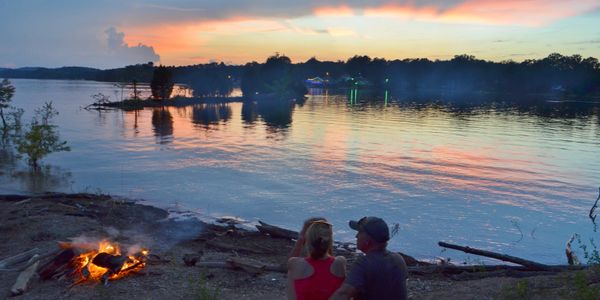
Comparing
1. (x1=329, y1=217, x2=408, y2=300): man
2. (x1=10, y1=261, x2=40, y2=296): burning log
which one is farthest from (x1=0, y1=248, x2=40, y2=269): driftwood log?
(x1=329, y1=217, x2=408, y2=300): man

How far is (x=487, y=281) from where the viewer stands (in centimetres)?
886

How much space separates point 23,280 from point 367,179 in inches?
696

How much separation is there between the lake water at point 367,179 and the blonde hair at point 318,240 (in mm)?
9707

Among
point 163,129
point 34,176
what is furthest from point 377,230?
point 163,129

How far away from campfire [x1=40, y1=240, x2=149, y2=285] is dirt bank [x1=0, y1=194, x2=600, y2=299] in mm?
161

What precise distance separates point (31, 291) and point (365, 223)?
685 cm

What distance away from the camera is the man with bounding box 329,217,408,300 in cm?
439

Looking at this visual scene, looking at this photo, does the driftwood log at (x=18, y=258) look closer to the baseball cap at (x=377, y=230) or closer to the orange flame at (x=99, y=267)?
the orange flame at (x=99, y=267)

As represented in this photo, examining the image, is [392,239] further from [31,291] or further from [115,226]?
[31,291]

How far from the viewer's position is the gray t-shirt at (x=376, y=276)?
4.41 metres

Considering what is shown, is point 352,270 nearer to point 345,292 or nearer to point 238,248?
point 345,292

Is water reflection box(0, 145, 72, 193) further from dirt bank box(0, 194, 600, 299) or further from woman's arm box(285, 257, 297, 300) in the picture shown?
woman's arm box(285, 257, 297, 300)

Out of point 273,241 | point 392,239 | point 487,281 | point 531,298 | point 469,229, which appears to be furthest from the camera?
point 469,229

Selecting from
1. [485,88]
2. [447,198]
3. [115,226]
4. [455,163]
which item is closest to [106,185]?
[115,226]
